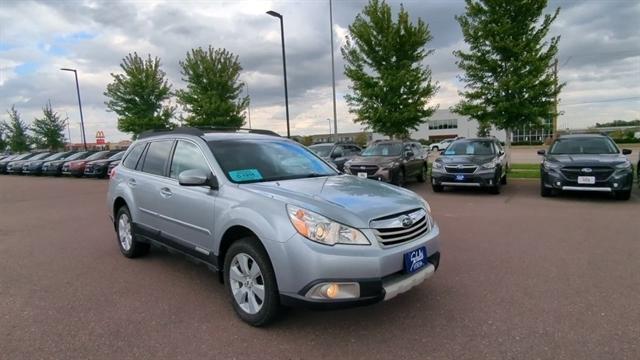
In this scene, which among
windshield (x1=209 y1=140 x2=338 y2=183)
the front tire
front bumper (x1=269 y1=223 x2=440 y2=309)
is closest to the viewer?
front bumper (x1=269 y1=223 x2=440 y2=309)

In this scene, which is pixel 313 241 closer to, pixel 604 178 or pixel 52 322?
pixel 52 322

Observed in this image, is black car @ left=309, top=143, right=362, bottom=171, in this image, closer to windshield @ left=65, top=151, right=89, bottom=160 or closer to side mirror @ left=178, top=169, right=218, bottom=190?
side mirror @ left=178, top=169, right=218, bottom=190

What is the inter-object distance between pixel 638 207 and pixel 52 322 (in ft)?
34.8

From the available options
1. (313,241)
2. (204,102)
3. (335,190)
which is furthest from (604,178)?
(204,102)

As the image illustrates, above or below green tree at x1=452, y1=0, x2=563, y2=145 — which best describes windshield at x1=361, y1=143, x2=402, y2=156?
below

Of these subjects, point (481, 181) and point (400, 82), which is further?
point (400, 82)

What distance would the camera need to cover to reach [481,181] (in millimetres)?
10867

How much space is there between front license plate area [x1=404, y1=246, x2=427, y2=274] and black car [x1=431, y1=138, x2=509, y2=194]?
8.15 meters

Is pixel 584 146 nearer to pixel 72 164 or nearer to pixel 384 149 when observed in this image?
pixel 384 149

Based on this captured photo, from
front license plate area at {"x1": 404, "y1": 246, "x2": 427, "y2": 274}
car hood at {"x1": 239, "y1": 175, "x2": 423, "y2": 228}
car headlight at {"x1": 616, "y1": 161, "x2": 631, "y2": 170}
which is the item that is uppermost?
car hood at {"x1": 239, "y1": 175, "x2": 423, "y2": 228}

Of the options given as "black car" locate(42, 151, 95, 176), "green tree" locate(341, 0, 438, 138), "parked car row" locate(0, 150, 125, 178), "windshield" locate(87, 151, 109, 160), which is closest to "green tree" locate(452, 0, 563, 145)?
"green tree" locate(341, 0, 438, 138)

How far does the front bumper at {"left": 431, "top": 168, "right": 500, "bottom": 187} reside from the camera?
1083 centimetres

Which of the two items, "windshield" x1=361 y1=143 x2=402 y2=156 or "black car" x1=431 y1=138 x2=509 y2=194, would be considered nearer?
"black car" x1=431 y1=138 x2=509 y2=194

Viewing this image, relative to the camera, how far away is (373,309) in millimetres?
3812
